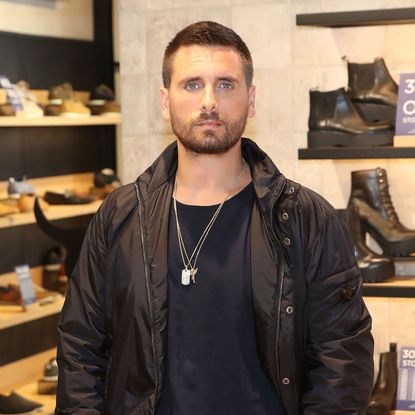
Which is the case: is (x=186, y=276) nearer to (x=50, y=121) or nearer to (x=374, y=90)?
(x=374, y=90)

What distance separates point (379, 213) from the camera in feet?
11.0

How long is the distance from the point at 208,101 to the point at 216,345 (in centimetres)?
56

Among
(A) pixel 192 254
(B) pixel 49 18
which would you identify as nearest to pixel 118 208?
(A) pixel 192 254

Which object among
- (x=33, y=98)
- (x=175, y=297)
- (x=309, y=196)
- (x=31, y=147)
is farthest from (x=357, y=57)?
(x=31, y=147)

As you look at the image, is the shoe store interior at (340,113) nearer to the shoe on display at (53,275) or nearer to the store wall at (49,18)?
the shoe on display at (53,275)

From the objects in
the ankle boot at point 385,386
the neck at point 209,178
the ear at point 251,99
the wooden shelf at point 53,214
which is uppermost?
the ear at point 251,99

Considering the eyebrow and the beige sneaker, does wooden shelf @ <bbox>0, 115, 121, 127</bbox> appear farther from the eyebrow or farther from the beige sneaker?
the eyebrow

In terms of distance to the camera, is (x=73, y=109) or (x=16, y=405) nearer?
(x=16, y=405)

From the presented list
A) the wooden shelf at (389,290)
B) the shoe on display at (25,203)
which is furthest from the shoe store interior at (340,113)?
the shoe on display at (25,203)

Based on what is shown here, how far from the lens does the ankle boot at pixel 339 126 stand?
3.25m

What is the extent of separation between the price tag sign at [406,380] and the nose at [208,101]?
141cm

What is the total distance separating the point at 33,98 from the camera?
582 cm

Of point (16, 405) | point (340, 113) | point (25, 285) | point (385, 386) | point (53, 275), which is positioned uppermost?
point (340, 113)

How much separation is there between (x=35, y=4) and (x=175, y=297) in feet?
15.0
